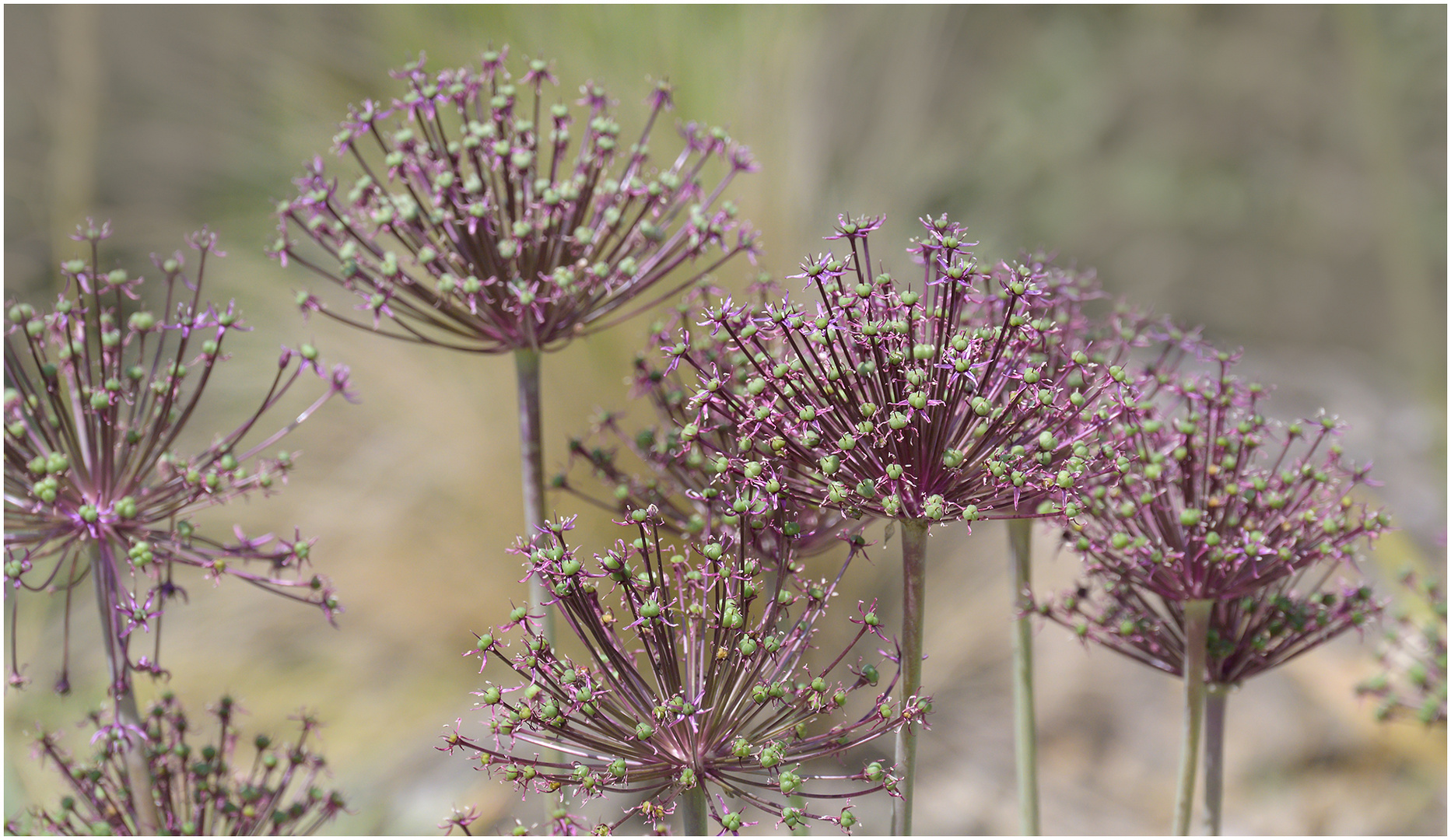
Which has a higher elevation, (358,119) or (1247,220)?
(1247,220)

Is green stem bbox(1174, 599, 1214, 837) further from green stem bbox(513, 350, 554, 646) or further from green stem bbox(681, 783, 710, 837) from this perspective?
green stem bbox(513, 350, 554, 646)

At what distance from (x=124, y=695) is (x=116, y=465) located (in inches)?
7.7

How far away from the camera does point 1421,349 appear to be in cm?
296

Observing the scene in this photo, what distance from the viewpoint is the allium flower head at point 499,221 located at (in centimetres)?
92

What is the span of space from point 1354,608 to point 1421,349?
2.50 metres

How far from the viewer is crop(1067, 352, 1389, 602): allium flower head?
842 millimetres

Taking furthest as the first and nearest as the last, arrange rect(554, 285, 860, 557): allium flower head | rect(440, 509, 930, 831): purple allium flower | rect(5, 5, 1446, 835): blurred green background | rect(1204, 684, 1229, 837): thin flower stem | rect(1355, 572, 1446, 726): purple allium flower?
rect(5, 5, 1446, 835): blurred green background < rect(1355, 572, 1446, 726): purple allium flower < rect(1204, 684, 1229, 837): thin flower stem < rect(554, 285, 860, 557): allium flower head < rect(440, 509, 930, 831): purple allium flower

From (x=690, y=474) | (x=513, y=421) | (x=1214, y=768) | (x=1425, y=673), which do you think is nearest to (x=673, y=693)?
(x=690, y=474)

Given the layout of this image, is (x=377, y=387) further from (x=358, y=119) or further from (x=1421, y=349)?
(x=1421, y=349)

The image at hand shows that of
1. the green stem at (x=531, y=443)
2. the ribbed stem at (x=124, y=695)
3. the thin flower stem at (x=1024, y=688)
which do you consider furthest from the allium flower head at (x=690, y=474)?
the ribbed stem at (x=124, y=695)

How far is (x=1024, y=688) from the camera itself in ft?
3.29

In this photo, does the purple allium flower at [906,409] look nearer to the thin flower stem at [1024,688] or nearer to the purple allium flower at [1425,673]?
the thin flower stem at [1024,688]

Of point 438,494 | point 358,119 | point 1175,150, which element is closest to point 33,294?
point 438,494

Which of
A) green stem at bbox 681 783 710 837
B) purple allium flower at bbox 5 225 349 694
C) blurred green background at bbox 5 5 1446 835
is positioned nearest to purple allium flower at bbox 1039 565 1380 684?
green stem at bbox 681 783 710 837
